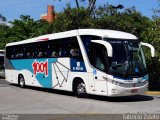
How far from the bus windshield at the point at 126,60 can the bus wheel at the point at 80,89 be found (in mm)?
2277

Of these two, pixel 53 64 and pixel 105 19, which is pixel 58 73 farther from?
pixel 105 19

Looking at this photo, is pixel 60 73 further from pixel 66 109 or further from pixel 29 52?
pixel 66 109

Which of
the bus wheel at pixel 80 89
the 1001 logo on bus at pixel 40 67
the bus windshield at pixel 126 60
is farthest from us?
the 1001 logo on bus at pixel 40 67

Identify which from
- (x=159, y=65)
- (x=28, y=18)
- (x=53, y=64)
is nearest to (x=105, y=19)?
(x=159, y=65)

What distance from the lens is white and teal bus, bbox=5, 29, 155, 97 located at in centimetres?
1723

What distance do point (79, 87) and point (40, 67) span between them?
446 cm

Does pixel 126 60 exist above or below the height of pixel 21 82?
above

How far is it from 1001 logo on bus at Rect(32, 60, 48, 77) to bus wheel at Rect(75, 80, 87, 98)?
3488 mm

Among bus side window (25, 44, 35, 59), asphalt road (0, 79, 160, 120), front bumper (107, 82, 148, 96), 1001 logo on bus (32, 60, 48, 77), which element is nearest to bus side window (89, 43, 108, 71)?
front bumper (107, 82, 148, 96)

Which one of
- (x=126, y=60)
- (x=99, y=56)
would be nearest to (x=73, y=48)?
(x=99, y=56)

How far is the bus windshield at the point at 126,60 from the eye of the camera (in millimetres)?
17219

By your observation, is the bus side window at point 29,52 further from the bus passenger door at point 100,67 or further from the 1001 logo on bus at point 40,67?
the bus passenger door at point 100,67

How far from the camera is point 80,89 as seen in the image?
63.0 ft

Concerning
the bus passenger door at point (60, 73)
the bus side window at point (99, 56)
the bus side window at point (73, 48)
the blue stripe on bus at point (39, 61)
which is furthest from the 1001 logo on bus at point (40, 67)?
the bus side window at point (99, 56)
